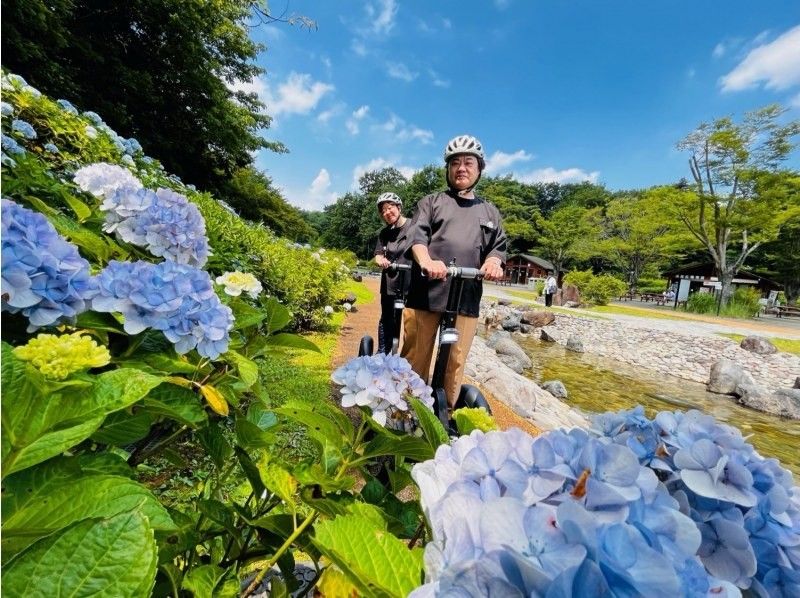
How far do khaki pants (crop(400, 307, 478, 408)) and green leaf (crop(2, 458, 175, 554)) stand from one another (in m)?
2.18

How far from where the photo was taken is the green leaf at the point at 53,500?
493 millimetres

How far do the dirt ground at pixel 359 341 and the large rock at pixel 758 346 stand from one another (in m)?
11.7

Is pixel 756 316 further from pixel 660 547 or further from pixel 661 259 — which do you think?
pixel 660 547

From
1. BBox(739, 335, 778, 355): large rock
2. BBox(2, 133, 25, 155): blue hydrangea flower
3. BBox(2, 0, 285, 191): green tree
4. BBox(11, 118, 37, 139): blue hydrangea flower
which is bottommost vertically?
BBox(739, 335, 778, 355): large rock

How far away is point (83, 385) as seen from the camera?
500 mm

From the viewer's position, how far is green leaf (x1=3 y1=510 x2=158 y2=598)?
39cm

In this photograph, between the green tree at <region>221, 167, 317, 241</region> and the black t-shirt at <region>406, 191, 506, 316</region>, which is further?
the green tree at <region>221, 167, 317, 241</region>

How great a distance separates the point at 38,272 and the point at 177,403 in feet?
0.96

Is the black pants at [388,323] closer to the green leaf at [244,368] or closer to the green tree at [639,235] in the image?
the green leaf at [244,368]

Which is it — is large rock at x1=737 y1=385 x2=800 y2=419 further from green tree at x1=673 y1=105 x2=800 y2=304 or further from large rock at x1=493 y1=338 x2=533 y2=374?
green tree at x1=673 y1=105 x2=800 y2=304

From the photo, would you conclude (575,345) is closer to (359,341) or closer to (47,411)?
(359,341)

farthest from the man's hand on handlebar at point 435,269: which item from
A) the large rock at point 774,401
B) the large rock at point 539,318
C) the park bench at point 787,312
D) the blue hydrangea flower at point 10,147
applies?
the park bench at point 787,312

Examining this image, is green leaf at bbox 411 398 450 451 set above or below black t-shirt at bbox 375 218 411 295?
below

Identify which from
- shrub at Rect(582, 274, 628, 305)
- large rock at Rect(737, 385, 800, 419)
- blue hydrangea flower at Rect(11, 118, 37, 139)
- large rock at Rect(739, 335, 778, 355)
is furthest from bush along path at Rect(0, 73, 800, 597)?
shrub at Rect(582, 274, 628, 305)
